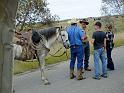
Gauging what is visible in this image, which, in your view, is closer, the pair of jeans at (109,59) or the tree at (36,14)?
the pair of jeans at (109,59)

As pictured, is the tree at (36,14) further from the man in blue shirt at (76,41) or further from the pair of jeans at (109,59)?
the man in blue shirt at (76,41)

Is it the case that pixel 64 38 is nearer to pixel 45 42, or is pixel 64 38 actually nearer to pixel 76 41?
pixel 76 41

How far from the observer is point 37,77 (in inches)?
603

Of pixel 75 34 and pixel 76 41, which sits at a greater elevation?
pixel 75 34

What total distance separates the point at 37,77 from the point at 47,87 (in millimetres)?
2814

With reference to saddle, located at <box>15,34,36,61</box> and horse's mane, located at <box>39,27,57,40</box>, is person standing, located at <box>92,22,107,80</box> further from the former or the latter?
saddle, located at <box>15,34,36,61</box>

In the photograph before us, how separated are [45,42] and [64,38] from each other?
0.65 meters

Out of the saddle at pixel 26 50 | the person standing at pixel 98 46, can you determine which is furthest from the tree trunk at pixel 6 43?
the person standing at pixel 98 46

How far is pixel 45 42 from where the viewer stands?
13.7 meters

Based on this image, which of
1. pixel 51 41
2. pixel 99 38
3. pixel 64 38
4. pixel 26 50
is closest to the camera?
pixel 26 50

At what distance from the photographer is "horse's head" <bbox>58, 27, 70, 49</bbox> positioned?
540 inches

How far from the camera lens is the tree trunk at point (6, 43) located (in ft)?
10.5

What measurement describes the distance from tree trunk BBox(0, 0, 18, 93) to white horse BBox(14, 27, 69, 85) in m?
9.95

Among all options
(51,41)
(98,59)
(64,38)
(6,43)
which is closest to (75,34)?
(64,38)
